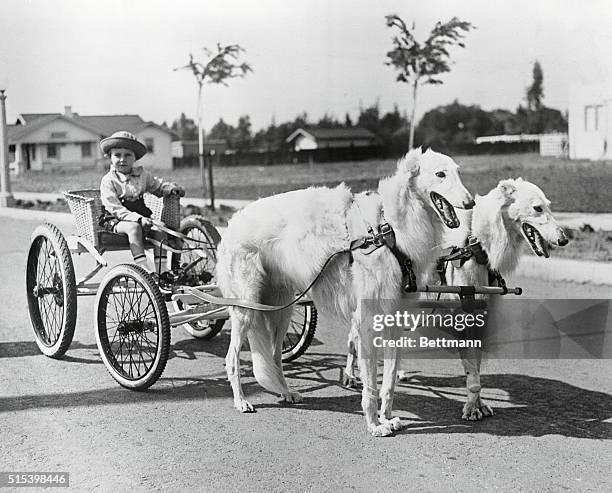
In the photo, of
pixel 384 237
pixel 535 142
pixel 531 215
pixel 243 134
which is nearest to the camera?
pixel 384 237

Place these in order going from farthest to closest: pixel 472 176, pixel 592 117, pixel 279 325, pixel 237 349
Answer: pixel 472 176 → pixel 592 117 → pixel 279 325 → pixel 237 349

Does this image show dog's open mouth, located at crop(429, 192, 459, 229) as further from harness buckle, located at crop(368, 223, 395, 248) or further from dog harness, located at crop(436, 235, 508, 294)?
dog harness, located at crop(436, 235, 508, 294)

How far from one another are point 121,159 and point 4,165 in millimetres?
975

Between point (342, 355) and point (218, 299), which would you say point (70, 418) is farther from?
Answer: point (342, 355)

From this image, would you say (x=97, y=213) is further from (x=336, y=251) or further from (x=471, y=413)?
(x=471, y=413)

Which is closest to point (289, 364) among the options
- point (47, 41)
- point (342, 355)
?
point (342, 355)

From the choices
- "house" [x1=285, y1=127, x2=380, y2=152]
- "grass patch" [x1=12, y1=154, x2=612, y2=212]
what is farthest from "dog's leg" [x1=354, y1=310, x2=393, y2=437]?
"house" [x1=285, y1=127, x2=380, y2=152]

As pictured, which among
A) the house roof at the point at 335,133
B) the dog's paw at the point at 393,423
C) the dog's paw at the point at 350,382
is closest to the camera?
the dog's paw at the point at 393,423

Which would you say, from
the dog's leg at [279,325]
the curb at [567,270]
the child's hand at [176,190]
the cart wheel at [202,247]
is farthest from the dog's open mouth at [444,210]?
the curb at [567,270]

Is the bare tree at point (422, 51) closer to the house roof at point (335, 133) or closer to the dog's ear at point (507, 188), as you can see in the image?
the house roof at point (335, 133)

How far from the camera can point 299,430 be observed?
14.9ft

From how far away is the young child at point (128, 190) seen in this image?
5.83m

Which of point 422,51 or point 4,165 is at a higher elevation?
point 422,51

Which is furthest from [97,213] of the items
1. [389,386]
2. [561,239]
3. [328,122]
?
[328,122]
